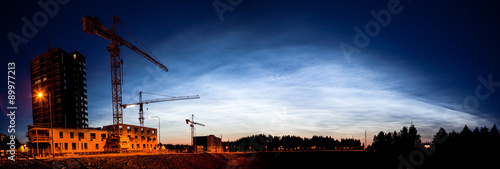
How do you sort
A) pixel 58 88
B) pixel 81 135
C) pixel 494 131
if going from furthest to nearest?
pixel 58 88 < pixel 494 131 < pixel 81 135

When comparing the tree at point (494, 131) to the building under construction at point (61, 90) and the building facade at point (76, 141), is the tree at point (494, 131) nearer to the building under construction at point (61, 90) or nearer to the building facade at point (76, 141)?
the building facade at point (76, 141)

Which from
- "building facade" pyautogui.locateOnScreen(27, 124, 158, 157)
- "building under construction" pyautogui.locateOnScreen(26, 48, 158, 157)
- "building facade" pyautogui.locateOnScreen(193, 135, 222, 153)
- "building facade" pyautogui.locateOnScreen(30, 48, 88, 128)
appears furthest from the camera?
"building facade" pyautogui.locateOnScreen(30, 48, 88, 128)

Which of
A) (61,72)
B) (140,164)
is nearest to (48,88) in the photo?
(61,72)

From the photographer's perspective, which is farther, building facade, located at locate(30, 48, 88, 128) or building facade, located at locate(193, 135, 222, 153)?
building facade, located at locate(30, 48, 88, 128)

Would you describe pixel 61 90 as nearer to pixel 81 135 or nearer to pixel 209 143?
pixel 209 143

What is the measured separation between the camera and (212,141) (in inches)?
4673

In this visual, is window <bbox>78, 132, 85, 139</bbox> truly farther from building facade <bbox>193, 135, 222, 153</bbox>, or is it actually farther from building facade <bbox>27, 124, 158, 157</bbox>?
building facade <bbox>193, 135, 222, 153</bbox>

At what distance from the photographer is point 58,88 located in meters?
121

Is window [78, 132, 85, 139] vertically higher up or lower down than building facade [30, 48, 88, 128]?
lower down

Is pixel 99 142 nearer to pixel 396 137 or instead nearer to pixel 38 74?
pixel 38 74

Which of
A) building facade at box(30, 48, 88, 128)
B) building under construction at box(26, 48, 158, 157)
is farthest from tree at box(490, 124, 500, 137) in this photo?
building facade at box(30, 48, 88, 128)

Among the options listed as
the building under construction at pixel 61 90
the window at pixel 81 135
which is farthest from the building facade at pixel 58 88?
the window at pixel 81 135

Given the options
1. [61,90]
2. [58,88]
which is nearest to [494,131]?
[61,90]

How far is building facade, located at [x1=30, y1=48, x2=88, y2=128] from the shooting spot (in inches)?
4759
